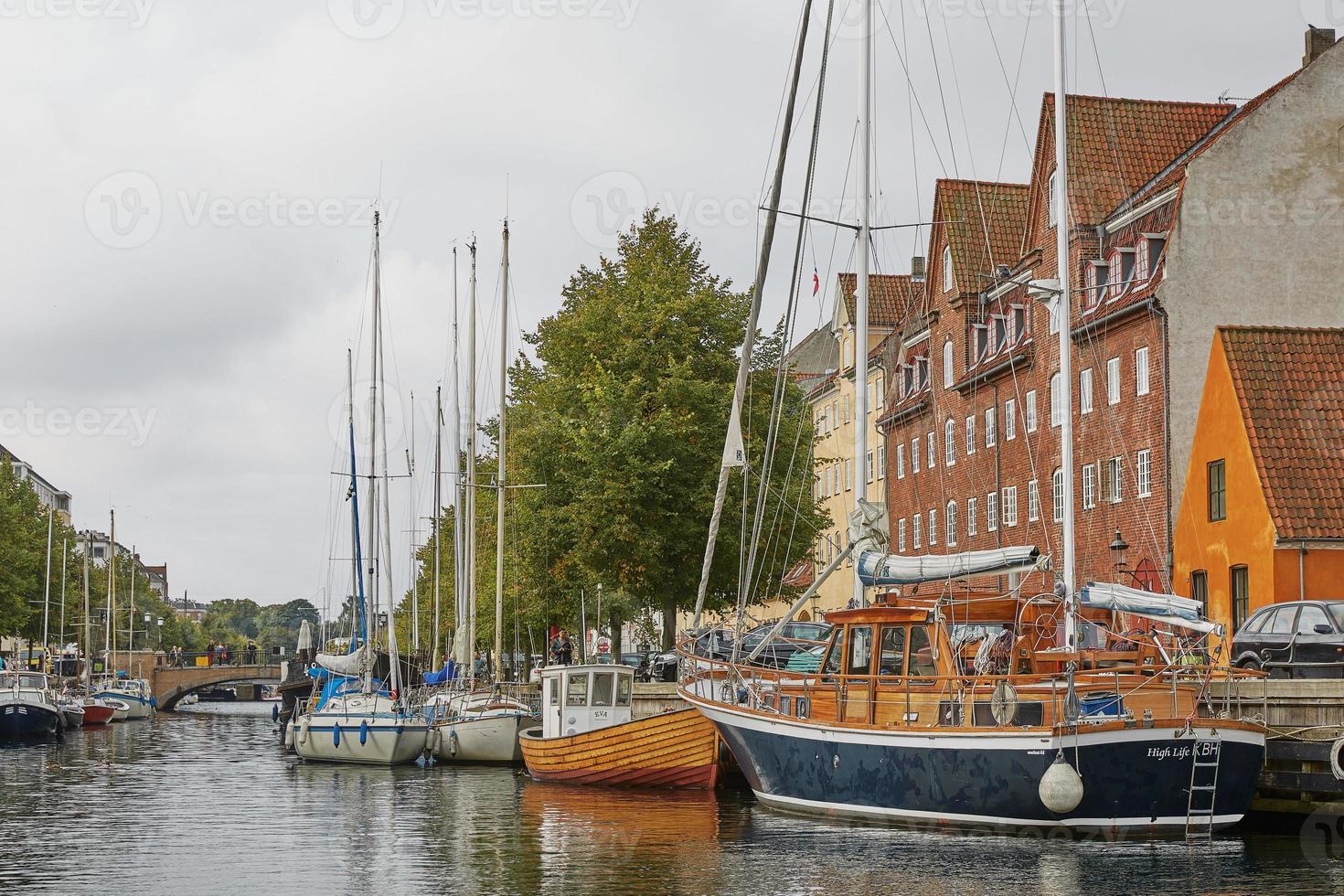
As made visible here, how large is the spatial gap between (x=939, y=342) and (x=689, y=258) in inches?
676

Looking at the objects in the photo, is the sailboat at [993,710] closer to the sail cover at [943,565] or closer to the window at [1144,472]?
the sail cover at [943,565]

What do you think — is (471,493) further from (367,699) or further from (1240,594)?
(1240,594)

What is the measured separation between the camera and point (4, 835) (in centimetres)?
3173

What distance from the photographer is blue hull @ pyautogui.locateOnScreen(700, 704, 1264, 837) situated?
2606 cm

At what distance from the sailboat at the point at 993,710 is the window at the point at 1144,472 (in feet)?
61.0

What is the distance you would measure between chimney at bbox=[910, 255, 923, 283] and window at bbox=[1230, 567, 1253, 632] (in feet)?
147

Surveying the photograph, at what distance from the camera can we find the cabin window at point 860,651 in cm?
3025

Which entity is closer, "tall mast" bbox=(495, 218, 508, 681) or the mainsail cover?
"tall mast" bbox=(495, 218, 508, 681)

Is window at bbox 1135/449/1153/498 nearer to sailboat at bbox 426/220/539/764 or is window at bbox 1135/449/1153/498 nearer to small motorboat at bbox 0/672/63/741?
sailboat at bbox 426/220/539/764

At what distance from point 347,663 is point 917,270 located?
42364 mm

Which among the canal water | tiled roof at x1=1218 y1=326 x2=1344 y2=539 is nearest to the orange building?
tiled roof at x1=1218 y1=326 x2=1344 y2=539

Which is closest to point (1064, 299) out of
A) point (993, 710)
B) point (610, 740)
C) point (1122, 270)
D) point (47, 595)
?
point (993, 710)

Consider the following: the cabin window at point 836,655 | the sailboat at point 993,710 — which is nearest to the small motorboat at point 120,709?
the sailboat at point 993,710

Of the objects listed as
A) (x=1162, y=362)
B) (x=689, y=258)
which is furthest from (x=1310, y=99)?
(x=689, y=258)
